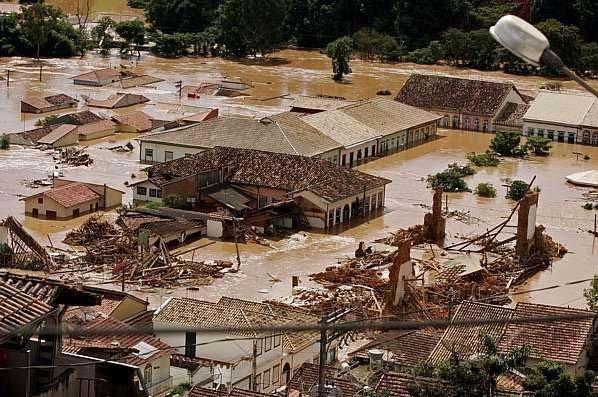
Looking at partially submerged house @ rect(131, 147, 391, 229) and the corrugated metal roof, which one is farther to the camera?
the corrugated metal roof

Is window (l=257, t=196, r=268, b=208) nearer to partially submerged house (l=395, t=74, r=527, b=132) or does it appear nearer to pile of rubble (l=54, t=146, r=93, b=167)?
pile of rubble (l=54, t=146, r=93, b=167)

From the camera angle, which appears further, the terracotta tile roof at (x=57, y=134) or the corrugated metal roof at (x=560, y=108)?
the corrugated metal roof at (x=560, y=108)

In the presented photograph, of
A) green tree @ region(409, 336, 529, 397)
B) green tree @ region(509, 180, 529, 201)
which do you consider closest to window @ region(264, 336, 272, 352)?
green tree @ region(409, 336, 529, 397)

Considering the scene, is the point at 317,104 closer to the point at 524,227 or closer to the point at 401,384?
the point at 524,227

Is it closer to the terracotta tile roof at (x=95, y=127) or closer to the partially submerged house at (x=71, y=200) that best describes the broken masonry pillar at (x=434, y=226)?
the partially submerged house at (x=71, y=200)

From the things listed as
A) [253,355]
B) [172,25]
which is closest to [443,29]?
[172,25]

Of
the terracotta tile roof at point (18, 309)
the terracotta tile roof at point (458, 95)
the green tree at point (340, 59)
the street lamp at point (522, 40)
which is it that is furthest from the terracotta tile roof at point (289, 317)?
the green tree at point (340, 59)
